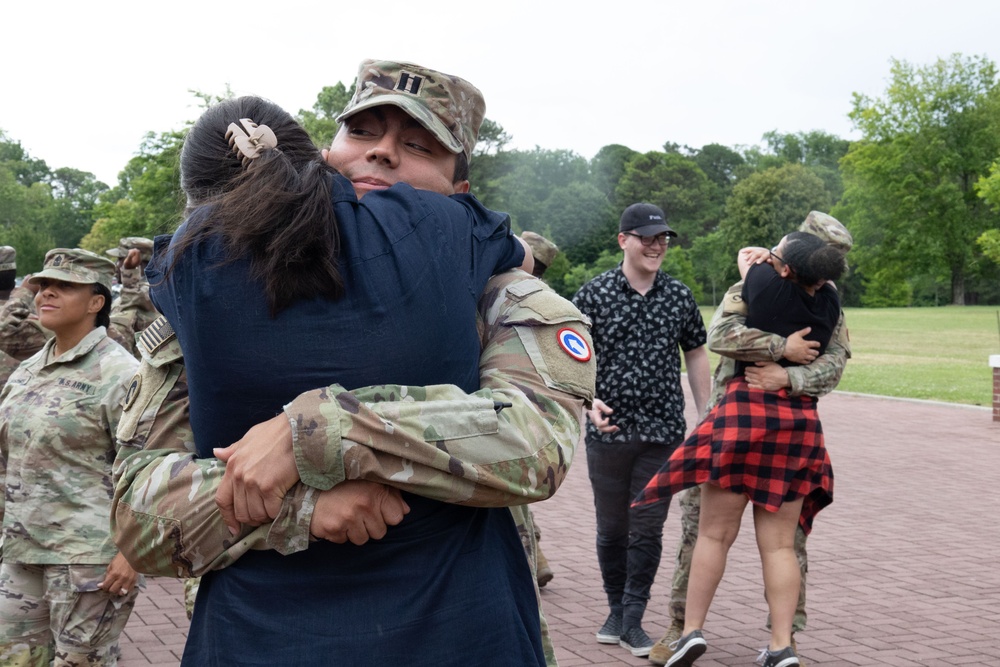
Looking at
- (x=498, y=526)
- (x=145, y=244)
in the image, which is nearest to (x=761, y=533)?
(x=498, y=526)

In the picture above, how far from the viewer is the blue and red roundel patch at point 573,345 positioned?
203 centimetres

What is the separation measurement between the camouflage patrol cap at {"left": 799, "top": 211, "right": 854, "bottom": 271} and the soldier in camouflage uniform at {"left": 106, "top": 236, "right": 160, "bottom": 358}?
176 inches

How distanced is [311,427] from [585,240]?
76148 millimetres

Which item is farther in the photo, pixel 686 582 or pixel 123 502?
pixel 686 582

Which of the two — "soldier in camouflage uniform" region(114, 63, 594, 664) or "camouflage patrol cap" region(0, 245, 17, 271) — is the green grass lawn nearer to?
"camouflage patrol cap" region(0, 245, 17, 271)

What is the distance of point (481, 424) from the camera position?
5.99ft

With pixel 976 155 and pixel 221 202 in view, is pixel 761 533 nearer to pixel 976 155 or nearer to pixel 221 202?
pixel 221 202

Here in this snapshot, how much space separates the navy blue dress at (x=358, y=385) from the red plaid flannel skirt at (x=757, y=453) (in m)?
3.44

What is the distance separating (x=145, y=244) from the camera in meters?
8.30

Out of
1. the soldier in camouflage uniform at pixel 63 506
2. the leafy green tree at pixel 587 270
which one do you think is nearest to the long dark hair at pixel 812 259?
the soldier in camouflage uniform at pixel 63 506

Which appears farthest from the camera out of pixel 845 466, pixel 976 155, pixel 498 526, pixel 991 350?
pixel 976 155

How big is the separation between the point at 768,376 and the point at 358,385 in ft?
12.4

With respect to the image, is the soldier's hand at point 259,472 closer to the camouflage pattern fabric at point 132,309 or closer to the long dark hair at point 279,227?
the long dark hair at point 279,227

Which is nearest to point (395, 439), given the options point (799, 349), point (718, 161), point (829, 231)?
point (799, 349)
